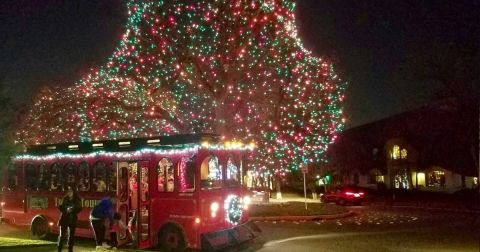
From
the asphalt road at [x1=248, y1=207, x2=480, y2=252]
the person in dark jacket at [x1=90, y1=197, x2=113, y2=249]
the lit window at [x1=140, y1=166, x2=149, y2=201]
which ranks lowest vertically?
the asphalt road at [x1=248, y1=207, x2=480, y2=252]

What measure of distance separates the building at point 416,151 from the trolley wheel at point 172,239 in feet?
91.2

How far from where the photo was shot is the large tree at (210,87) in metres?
23.3

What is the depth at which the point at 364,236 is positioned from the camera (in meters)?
18.0

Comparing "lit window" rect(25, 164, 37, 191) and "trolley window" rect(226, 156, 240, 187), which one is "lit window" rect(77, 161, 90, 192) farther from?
"trolley window" rect(226, 156, 240, 187)

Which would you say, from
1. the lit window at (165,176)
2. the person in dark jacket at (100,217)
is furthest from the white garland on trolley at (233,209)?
the person in dark jacket at (100,217)

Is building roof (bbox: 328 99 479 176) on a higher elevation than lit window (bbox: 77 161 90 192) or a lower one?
higher

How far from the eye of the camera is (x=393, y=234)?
60.8ft

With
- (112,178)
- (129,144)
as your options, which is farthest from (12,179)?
(129,144)

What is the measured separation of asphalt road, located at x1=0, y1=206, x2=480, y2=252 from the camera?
1544 centimetres

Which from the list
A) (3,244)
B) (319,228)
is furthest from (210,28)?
(3,244)

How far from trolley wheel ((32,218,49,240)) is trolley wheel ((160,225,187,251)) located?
4895 millimetres

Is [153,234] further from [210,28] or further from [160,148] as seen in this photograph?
[210,28]

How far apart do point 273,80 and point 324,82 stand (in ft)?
11.8

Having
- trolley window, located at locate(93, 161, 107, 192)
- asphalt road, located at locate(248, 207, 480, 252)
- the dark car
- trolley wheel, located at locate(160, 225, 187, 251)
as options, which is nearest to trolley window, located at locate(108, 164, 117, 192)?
trolley window, located at locate(93, 161, 107, 192)
